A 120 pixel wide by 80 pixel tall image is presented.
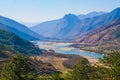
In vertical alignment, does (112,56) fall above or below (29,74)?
above

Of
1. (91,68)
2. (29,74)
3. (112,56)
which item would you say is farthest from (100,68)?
(29,74)

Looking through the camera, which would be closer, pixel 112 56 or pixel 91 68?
pixel 112 56

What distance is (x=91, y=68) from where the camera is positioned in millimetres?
95562

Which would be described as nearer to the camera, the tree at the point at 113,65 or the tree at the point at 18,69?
the tree at the point at 113,65

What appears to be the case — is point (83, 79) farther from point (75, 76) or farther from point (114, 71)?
point (114, 71)

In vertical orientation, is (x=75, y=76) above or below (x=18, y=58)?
below

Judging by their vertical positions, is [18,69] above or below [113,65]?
below

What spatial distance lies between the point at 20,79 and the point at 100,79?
29349 mm

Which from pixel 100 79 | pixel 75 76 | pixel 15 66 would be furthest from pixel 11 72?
pixel 100 79

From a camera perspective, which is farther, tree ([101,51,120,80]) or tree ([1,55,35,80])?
tree ([1,55,35,80])

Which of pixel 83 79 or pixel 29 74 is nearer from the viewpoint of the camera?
pixel 29 74

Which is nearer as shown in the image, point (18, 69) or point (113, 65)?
point (18, 69)

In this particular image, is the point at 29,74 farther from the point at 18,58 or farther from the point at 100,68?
the point at 100,68

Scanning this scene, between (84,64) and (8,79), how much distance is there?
83.8 ft
